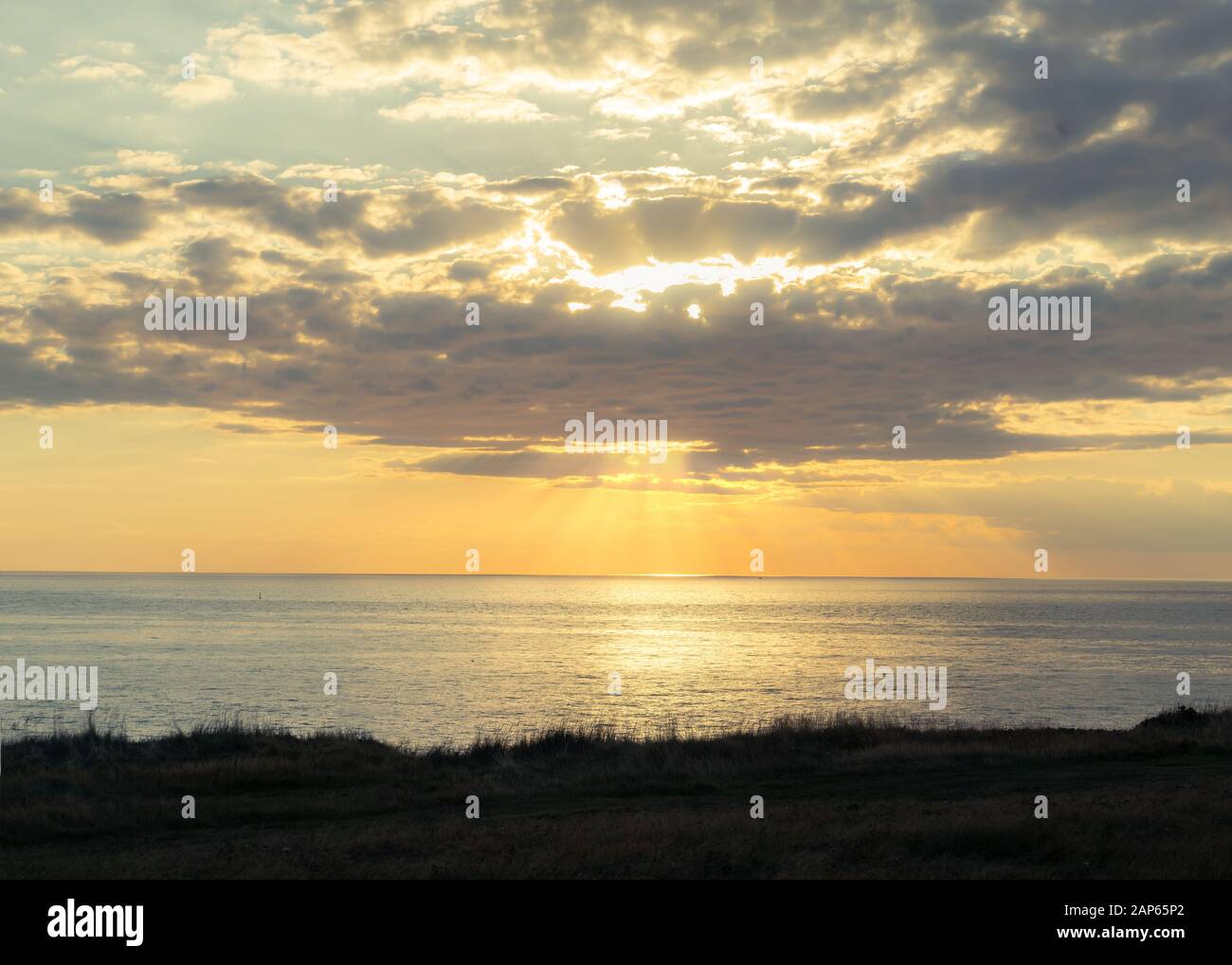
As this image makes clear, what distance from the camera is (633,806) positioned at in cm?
2388

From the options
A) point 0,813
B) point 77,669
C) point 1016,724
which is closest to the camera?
point 0,813

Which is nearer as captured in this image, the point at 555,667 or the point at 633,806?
the point at 633,806

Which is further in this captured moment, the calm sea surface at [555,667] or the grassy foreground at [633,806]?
the calm sea surface at [555,667]

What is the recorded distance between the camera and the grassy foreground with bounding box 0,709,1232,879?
53.4 feet

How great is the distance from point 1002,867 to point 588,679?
210ft

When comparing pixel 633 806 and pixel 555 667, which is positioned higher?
pixel 633 806

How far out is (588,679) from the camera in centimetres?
7850

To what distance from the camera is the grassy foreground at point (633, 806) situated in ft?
53.4

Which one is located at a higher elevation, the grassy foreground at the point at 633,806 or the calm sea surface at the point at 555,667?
the grassy foreground at the point at 633,806

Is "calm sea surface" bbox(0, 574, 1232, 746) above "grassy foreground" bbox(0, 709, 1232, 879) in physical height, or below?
below

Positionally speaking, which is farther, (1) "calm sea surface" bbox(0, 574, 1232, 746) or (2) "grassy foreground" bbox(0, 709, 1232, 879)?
(1) "calm sea surface" bbox(0, 574, 1232, 746)
